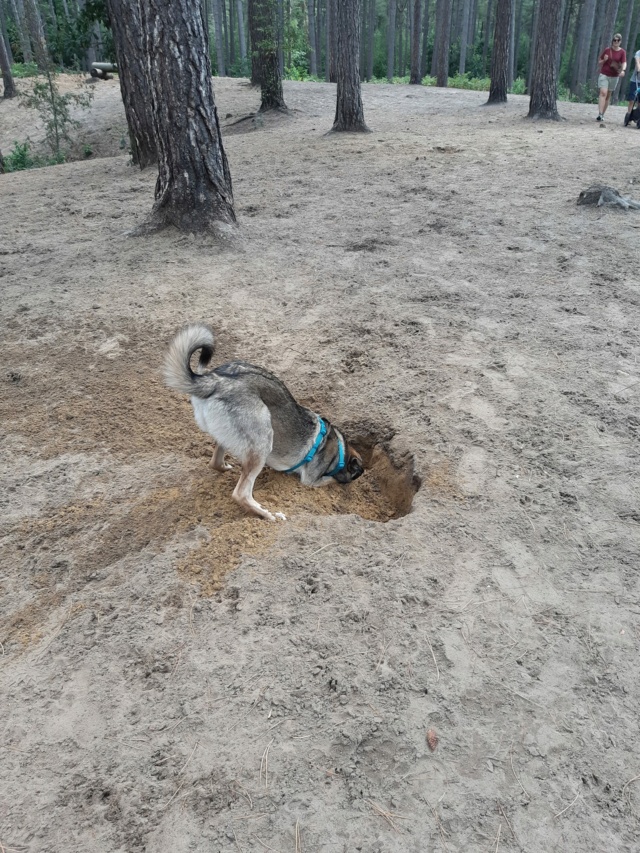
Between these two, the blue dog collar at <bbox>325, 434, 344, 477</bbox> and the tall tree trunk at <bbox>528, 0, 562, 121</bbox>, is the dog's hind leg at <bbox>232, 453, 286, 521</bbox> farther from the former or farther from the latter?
the tall tree trunk at <bbox>528, 0, 562, 121</bbox>

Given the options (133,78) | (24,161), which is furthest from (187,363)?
(24,161)

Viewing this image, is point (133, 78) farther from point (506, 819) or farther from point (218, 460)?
point (506, 819)

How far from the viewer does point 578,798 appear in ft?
6.86

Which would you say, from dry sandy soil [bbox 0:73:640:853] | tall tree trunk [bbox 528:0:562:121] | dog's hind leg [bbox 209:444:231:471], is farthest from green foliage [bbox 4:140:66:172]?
dog's hind leg [bbox 209:444:231:471]

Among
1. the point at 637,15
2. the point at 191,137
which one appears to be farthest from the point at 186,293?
the point at 637,15

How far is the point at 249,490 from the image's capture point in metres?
3.61

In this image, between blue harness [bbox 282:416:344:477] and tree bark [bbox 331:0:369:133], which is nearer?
blue harness [bbox 282:416:344:477]

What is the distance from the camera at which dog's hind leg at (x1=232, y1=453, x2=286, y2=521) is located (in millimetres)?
3570

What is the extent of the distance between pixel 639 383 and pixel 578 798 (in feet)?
10.7

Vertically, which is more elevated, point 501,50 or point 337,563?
point 501,50

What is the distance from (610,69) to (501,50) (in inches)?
157

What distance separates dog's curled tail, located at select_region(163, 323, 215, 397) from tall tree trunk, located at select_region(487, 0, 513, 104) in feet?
59.1

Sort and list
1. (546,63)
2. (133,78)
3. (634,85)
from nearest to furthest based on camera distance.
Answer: (133,78) < (634,85) < (546,63)

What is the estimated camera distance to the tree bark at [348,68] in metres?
12.5
